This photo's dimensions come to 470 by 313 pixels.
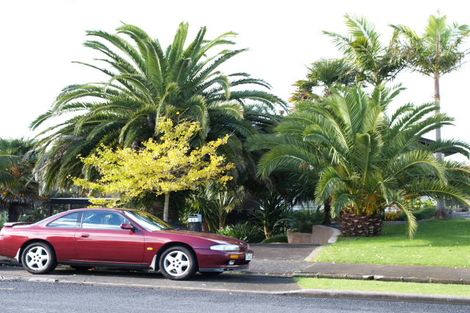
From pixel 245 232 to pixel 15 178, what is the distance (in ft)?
29.9

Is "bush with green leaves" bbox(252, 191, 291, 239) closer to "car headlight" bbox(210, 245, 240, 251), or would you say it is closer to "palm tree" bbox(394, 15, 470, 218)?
"palm tree" bbox(394, 15, 470, 218)

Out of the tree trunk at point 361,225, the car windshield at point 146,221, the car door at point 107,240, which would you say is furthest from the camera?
the tree trunk at point 361,225

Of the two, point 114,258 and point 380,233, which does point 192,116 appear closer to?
point 380,233

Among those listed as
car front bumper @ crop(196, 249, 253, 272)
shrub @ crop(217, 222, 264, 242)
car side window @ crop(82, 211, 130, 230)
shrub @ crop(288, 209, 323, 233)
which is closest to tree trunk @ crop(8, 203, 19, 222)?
shrub @ crop(217, 222, 264, 242)

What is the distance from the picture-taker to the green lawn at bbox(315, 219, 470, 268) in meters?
14.4

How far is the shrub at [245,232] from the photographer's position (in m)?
24.2

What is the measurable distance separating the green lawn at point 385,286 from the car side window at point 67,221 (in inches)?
181

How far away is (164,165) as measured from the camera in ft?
59.4

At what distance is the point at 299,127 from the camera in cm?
1978

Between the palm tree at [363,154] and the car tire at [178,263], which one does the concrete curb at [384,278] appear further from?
the palm tree at [363,154]

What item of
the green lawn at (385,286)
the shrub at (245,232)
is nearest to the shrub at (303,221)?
the shrub at (245,232)

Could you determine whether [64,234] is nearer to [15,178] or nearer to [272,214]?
[272,214]

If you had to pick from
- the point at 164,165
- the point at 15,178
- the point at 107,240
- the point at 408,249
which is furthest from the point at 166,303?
the point at 15,178

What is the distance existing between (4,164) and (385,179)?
1370 cm
